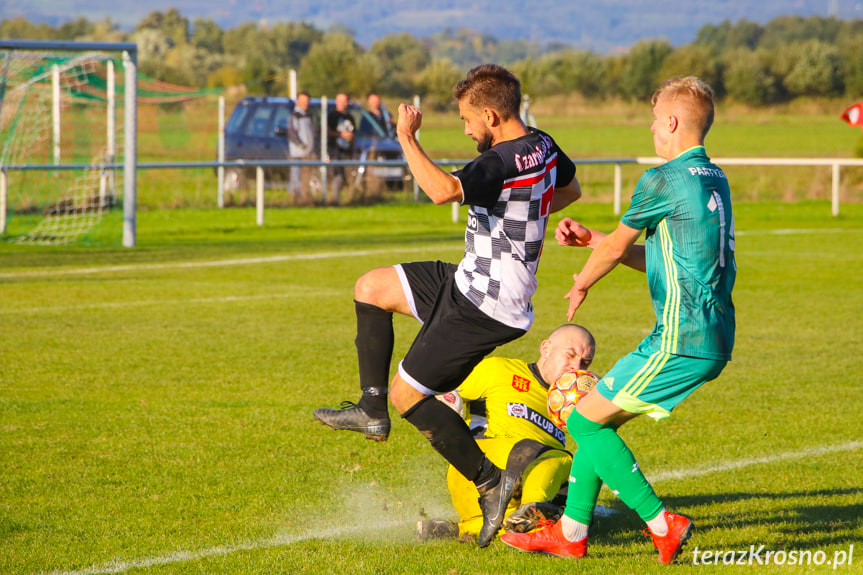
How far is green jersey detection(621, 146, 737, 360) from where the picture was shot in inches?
161

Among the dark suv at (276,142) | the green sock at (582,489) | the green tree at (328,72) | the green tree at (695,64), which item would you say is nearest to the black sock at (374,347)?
the green sock at (582,489)

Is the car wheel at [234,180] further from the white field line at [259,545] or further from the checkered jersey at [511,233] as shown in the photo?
the checkered jersey at [511,233]

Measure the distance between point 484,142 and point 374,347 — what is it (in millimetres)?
1176

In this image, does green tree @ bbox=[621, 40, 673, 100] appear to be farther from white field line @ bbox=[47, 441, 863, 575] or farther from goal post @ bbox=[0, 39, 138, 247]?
white field line @ bbox=[47, 441, 863, 575]

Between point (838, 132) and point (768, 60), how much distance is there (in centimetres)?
1902

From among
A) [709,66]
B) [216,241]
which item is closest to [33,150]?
[216,241]

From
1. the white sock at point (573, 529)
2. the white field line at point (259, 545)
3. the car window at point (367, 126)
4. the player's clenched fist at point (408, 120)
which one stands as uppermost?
the car window at point (367, 126)

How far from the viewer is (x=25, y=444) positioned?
6.24 meters

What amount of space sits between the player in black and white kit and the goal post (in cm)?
1205

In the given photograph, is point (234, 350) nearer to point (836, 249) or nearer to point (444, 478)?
point (444, 478)

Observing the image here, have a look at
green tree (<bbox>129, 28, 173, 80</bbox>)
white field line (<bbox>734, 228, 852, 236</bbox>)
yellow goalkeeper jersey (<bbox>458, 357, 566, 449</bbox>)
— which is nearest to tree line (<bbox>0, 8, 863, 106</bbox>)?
green tree (<bbox>129, 28, 173, 80</bbox>)

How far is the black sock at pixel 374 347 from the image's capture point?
16.8ft

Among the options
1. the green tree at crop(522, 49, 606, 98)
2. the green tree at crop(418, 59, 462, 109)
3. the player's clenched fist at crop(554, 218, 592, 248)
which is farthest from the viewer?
the green tree at crop(522, 49, 606, 98)

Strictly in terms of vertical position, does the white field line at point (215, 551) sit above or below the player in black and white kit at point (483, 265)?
below
